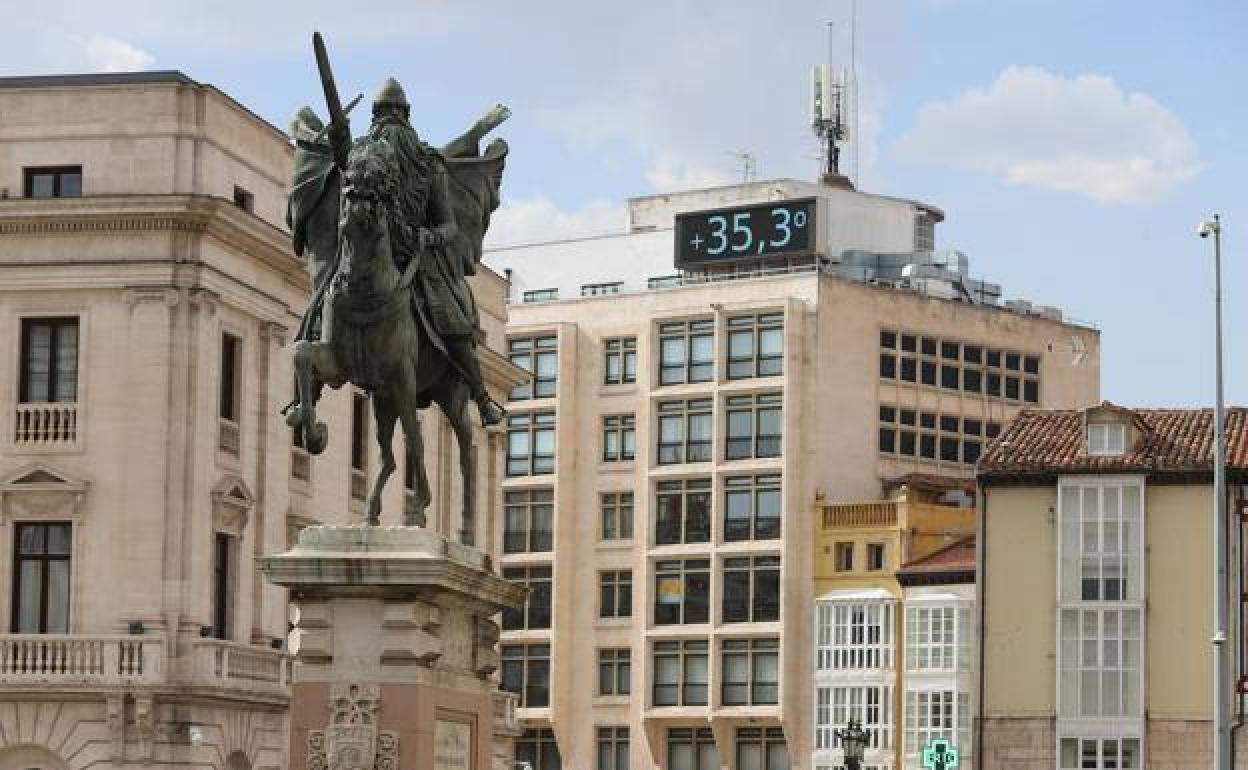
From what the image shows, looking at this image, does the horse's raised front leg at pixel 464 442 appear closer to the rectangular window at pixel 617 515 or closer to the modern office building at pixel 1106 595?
the modern office building at pixel 1106 595

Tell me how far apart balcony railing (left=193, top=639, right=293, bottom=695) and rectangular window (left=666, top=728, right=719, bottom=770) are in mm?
50563

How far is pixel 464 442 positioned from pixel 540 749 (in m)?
94.3

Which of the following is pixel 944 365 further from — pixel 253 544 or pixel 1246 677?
pixel 253 544

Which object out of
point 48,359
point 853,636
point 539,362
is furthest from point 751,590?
point 48,359

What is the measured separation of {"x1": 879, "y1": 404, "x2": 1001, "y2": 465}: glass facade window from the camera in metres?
115

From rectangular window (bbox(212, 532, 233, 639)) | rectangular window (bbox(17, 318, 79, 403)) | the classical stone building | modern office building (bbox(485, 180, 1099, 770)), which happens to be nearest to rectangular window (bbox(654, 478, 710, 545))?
modern office building (bbox(485, 180, 1099, 770))

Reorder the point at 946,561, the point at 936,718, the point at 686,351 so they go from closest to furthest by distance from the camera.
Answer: the point at 936,718
the point at 946,561
the point at 686,351

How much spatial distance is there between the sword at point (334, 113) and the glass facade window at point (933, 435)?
92347mm

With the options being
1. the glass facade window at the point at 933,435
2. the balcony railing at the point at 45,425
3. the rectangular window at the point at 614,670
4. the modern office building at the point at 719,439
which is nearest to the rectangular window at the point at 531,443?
the modern office building at the point at 719,439

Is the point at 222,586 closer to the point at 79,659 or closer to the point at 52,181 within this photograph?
the point at 79,659

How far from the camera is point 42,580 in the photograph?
196ft

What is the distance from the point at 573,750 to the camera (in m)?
115

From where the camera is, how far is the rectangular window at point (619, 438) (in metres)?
116

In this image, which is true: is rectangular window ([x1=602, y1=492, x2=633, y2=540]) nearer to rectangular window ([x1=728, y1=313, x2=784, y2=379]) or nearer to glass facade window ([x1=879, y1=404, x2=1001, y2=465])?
rectangular window ([x1=728, y1=313, x2=784, y2=379])
